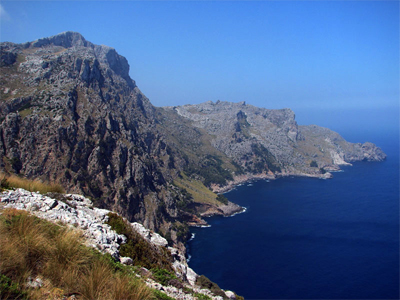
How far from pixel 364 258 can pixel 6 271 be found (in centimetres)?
10421

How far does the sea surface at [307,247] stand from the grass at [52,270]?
69686mm

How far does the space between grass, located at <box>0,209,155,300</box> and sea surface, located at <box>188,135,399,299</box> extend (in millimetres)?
69686

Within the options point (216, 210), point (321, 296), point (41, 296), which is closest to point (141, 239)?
point (41, 296)

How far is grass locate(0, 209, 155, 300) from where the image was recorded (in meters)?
8.16

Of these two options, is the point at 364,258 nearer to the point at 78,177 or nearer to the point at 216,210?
the point at 216,210

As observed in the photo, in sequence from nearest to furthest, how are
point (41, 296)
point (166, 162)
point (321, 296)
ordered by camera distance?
point (41, 296) → point (321, 296) → point (166, 162)

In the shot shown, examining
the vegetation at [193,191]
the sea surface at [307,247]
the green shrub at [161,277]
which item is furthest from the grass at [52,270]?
the vegetation at [193,191]

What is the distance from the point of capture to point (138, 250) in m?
17.3

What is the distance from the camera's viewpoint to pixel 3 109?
309ft

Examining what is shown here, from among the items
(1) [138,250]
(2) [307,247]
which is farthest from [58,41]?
(1) [138,250]

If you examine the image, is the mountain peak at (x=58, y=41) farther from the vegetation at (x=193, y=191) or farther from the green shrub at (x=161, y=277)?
the green shrub at (x=161, y=277)

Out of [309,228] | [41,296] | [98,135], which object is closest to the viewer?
[41,296]

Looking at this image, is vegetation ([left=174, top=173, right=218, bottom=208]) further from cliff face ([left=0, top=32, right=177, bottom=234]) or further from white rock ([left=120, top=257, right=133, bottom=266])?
white rock ([left=120, top=257, right=133, bottom=266])

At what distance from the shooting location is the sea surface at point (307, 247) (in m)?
74.2
